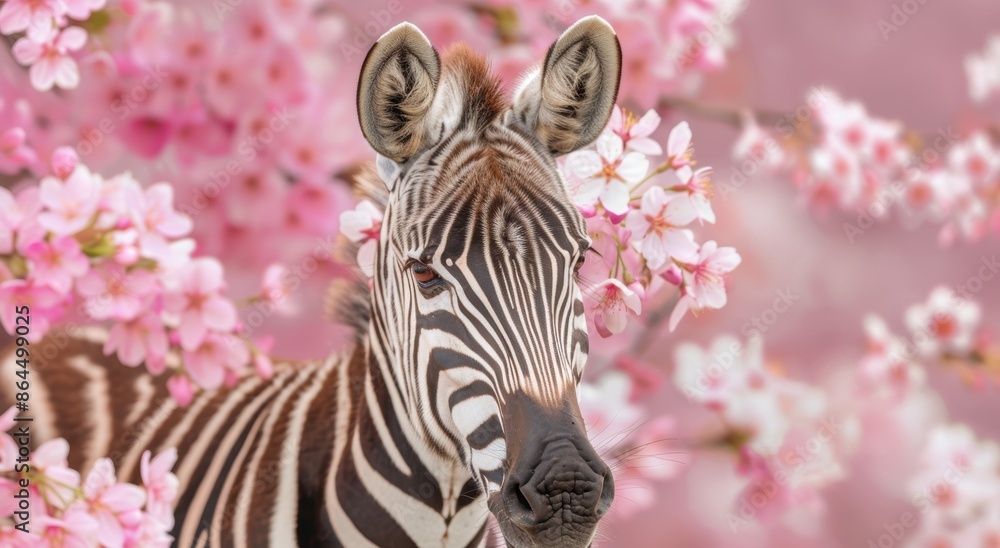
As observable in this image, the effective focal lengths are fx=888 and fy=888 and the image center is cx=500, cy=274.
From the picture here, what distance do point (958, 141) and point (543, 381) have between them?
170 inches

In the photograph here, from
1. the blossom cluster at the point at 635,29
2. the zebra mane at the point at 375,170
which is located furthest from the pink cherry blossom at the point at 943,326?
the zebra mane at the point at 375,170

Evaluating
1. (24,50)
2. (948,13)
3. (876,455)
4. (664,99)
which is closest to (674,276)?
(24,50)

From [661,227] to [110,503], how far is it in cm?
124

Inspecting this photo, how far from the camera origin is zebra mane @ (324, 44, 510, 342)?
5.77 feet

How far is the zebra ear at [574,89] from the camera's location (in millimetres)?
1706

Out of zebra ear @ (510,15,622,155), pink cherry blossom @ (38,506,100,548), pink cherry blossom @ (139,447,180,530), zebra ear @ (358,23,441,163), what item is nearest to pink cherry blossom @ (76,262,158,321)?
pink cherry blossom @ (139,447,180,530)

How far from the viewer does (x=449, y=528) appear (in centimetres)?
174

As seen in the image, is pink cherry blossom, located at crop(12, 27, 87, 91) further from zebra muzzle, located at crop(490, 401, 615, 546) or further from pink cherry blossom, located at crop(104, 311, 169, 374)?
zebra muzzle, located at crop(490, 401, 615, 546)

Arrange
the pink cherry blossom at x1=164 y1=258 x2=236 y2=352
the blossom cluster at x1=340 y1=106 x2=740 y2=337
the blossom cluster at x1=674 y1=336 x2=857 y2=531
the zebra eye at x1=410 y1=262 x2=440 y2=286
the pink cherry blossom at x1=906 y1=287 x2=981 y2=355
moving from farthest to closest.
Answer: the pink cherry blossom at x1=906 y1=287 x2=981 y2=355 < the blossom cluster at x1=674 y1=336 x2=857 y2=531 < the pink cherry blossom at x1=164 y1=258 x2=236 y2=352 < the blossom cluster at x1=340 y1=106 x2=740 y2=337 < the zebra eye at x1=410 y1=262 x2=440 y2=286

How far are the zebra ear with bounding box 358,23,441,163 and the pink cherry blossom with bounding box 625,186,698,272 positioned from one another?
0.47 m

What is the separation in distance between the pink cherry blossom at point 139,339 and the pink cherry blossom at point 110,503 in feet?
1.21

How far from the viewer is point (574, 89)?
175 centimetres

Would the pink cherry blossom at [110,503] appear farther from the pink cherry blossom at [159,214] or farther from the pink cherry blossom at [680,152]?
the pink cherry blossom at [680,152]

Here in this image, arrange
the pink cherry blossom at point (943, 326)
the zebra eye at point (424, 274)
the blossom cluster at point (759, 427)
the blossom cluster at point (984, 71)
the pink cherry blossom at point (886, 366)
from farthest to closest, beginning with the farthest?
the blossom cluster at point (984, 71), the pink cherry blossom at point (943, 326), the pink cherry blossom at point (886, 366), the blossom cluster at point (759, 427), the zebra eye at point (424, 274)
